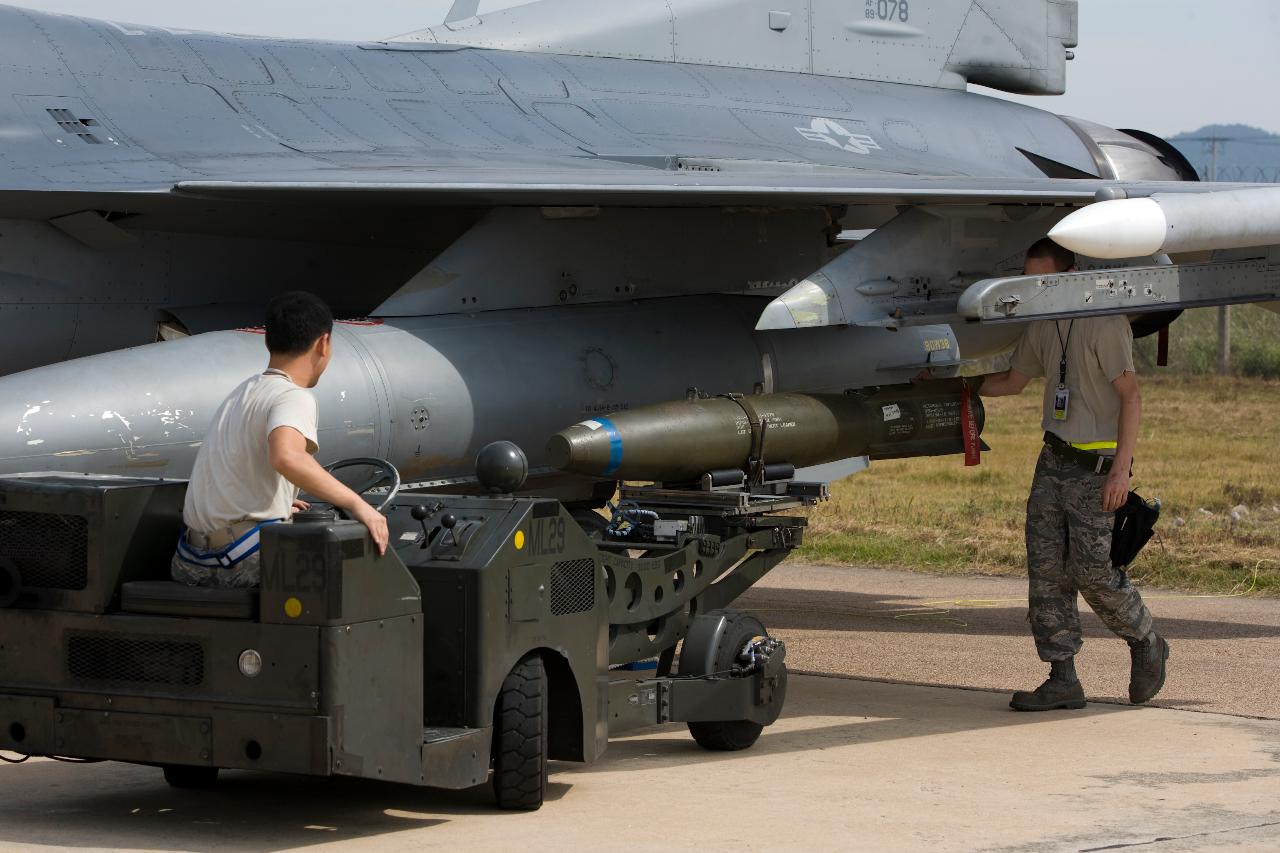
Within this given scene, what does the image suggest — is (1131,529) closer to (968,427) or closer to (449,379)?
(968,427)

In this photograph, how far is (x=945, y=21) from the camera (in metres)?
13.6

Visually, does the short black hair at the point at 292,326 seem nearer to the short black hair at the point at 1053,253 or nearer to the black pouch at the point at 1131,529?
the short black hair at the point at 1053,253

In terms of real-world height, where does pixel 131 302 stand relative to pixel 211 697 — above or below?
above

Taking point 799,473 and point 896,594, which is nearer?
point 799,473

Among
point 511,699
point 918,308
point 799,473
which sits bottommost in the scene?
point 511,699

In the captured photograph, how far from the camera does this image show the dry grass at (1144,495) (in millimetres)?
13148

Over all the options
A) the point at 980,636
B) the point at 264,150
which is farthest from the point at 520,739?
the point at 980,636

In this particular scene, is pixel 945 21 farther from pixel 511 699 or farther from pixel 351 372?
pixel 511 699

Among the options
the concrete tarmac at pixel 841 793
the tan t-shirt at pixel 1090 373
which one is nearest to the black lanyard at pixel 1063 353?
the tan t-shirt at pixel 1090 373

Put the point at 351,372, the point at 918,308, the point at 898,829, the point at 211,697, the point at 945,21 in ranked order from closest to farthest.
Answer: the point at 211,697
the point at 898,829
the point at 351,372
the point at 918,308
the point at 945,21

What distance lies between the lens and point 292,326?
5.54 m

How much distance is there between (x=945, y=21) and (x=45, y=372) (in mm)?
8197

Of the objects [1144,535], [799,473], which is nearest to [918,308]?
[1144,535]

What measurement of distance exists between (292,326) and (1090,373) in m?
4.10
